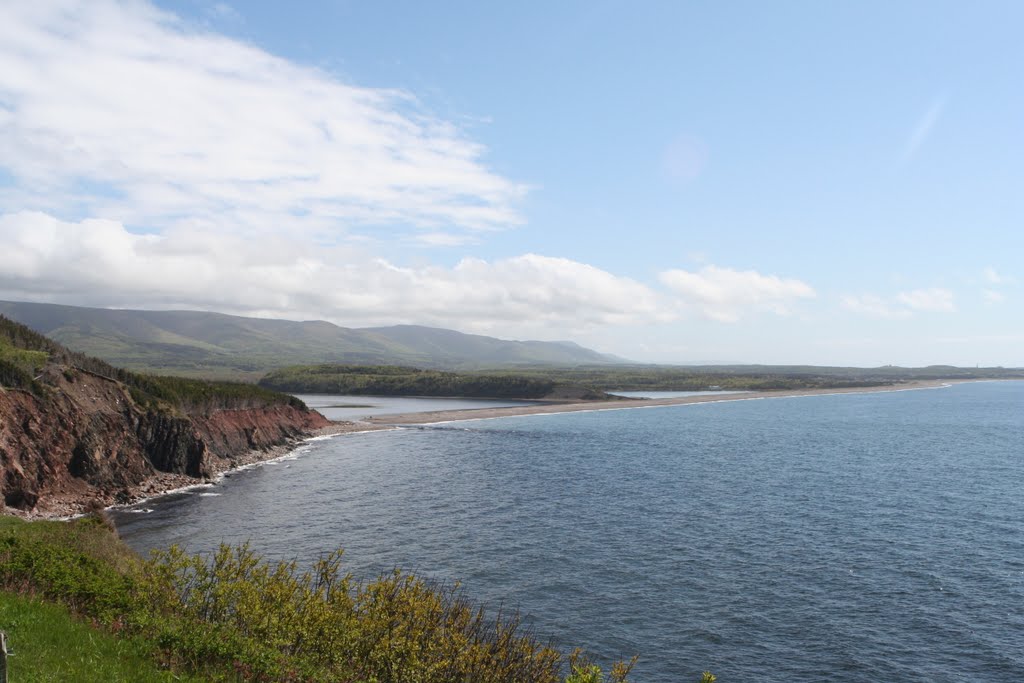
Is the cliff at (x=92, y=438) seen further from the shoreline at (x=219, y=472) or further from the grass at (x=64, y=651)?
the grass at (x=64, y=651)

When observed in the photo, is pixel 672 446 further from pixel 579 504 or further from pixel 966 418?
pixel 966 418

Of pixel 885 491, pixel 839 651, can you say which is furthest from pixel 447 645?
pixel 885 491

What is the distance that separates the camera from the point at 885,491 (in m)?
71.5

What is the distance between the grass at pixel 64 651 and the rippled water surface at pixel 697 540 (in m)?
20.2

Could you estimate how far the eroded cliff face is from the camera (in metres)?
57.6


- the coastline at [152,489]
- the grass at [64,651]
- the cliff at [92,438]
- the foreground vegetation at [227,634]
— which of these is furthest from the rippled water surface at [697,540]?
the grass at [64,651]

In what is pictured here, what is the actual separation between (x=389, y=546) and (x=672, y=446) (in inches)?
2846

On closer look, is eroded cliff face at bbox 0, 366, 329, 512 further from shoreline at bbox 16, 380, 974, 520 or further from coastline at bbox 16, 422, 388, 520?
shoreline at bbox 16, 380, 974, 520

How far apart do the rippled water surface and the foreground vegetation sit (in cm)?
1203

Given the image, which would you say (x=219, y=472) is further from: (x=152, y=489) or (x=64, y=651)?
(x=64, y=651)

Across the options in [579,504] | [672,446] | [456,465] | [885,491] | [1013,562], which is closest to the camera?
[1013,562]

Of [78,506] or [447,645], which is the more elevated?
[447,645]

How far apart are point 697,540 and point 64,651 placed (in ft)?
141

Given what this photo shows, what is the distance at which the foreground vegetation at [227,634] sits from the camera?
1906cm
